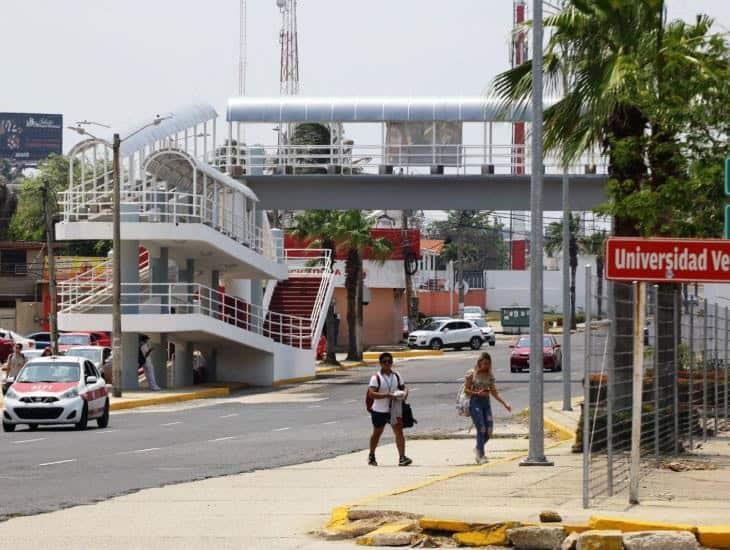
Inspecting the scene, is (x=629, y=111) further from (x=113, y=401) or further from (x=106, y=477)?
(x=113, y=401)

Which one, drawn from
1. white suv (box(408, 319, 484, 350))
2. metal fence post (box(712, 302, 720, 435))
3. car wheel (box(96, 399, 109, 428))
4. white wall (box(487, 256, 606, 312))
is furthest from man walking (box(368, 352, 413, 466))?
white wall (box(487, 256, 606, 312))

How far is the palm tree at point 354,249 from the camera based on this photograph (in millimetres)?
71438

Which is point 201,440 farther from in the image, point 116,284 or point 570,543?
point 570,543

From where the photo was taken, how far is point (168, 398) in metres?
46.3

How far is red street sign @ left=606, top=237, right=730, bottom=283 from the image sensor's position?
16.2 metres

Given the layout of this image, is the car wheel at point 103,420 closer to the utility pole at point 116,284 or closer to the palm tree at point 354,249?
the utility pole at point 116,284

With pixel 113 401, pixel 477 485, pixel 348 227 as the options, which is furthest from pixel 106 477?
pixel 348 227

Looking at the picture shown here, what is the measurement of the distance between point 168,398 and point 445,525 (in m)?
32.4

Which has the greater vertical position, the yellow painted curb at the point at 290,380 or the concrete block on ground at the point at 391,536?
the concrete block on ground at the point at 391,536

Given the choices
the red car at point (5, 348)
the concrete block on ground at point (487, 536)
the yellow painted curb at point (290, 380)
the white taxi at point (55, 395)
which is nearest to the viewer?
the concrete block on ground at point (487, 536)

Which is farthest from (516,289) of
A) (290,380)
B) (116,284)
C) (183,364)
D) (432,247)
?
(116,284)

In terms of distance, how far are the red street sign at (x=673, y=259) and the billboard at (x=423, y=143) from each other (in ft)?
121

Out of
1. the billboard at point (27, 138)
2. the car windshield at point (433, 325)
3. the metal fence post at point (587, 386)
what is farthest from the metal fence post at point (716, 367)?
the billboard at point (27, 138)

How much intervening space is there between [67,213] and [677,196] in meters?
28.4
